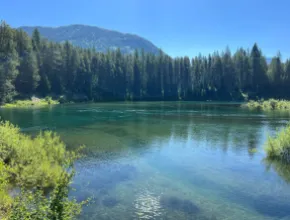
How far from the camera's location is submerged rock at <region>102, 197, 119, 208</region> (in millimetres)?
16792

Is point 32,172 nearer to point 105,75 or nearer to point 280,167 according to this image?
point 280,167

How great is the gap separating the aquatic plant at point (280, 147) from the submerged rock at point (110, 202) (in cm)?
1828

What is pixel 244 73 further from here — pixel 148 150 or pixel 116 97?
pixel 148 150

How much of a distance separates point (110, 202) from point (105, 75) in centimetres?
16537

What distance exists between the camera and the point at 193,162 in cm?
2766

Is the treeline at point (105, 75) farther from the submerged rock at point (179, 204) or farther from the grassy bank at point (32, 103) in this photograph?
the submerged rock at point (179, 204)

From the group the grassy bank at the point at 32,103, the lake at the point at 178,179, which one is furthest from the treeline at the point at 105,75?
the lake at the point at 178,179

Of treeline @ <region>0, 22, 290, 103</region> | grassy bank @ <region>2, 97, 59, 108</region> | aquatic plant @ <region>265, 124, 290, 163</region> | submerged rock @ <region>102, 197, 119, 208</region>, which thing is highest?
treeline @ <region>0, 22, 290, 103</region>

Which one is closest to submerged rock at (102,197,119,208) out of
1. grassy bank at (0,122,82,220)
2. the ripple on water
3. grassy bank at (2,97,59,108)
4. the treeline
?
the ripple on water

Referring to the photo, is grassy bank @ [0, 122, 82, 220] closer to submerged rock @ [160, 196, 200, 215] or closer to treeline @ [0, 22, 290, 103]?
submerged rock @ [160, 196, 200, 215]

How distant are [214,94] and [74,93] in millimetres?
90868

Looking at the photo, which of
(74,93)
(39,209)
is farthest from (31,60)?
(39,209)

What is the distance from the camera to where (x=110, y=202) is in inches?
677

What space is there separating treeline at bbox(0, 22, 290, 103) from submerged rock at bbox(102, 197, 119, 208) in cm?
10083
